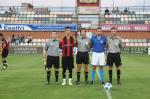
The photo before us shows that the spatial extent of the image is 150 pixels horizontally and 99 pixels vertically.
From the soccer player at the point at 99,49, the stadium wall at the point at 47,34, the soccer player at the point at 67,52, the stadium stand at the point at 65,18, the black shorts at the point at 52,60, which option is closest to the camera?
the soccer player at the point at 67,52

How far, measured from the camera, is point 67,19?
2689 inches

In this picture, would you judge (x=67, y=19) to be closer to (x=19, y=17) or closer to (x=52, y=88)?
(x=19, y=17)

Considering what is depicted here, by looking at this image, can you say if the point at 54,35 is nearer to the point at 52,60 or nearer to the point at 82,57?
the point at 52,60

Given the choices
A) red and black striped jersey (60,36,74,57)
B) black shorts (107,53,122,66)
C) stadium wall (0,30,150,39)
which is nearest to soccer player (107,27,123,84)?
black shorts (107,53,122,66)

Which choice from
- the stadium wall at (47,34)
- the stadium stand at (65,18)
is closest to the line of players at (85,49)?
the stadium stand at (65,18)

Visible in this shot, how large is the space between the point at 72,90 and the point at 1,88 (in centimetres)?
253

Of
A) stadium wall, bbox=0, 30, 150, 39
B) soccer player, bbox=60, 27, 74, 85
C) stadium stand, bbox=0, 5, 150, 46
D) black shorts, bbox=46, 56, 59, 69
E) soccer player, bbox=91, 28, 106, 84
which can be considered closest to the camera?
soccer player, bbox=60, 27, 74, 85

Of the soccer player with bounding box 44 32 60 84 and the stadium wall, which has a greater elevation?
the soccer player with bounding box 44 32 60 84

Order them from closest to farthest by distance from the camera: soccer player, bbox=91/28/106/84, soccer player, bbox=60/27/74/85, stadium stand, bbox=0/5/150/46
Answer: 1. soccer player, bbox=60/27/74/85
2. soccer player, bbox=91/28/106/84
3. stadium stand, bbox=0/5/150/46

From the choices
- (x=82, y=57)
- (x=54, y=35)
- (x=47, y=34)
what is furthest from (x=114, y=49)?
(x=47, y=34)

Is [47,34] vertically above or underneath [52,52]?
underneath

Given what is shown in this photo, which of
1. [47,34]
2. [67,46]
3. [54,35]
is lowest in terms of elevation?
[47,34]

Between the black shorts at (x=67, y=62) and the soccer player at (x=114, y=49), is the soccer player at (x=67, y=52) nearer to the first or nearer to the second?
the black shorts at (x=67, y=62)

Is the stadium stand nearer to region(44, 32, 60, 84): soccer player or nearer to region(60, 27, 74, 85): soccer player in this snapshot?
region(44, 32, 60, 84): soccer player
